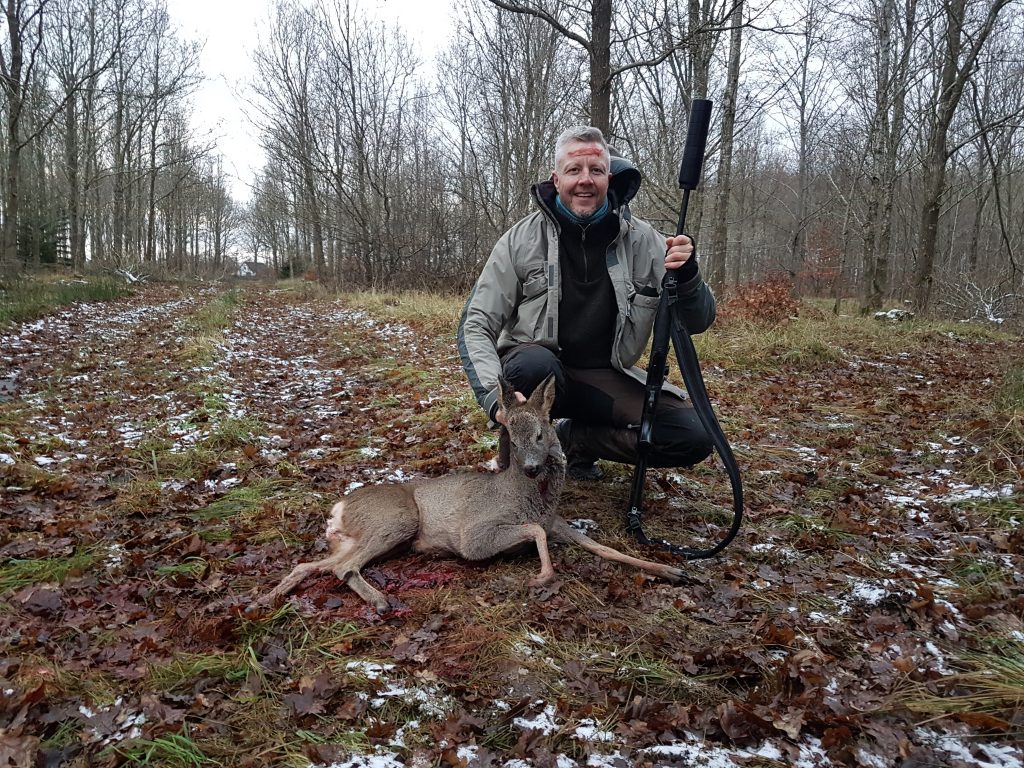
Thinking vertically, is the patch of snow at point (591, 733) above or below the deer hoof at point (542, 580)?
below

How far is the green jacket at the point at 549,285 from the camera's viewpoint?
12.8 feet

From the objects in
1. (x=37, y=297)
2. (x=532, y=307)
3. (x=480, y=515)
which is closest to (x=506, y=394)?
(x=480, y=515)

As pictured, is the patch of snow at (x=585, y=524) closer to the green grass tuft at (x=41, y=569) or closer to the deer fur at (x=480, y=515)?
the deer fur at (x=480, y=515)

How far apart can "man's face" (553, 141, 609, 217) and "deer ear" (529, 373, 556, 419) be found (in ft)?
3.91

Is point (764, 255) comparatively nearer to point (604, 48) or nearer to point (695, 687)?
point (604, 48)

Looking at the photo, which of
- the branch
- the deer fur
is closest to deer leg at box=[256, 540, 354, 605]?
the deer fur

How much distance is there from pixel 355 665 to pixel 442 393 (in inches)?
191

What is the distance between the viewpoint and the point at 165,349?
10320 mm

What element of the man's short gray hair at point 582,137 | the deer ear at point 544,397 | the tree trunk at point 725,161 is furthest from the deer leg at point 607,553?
the tree trunk at point 725,161

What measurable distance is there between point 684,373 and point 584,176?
135 cm

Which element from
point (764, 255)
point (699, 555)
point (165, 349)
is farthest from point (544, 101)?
point (764, 255)

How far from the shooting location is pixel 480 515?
3480 mm


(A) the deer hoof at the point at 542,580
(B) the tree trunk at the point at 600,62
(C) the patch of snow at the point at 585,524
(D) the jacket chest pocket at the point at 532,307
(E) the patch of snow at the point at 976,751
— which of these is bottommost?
(E) the patch of snow at the point at 976,751

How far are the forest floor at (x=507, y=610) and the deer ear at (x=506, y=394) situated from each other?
2.96 feet
